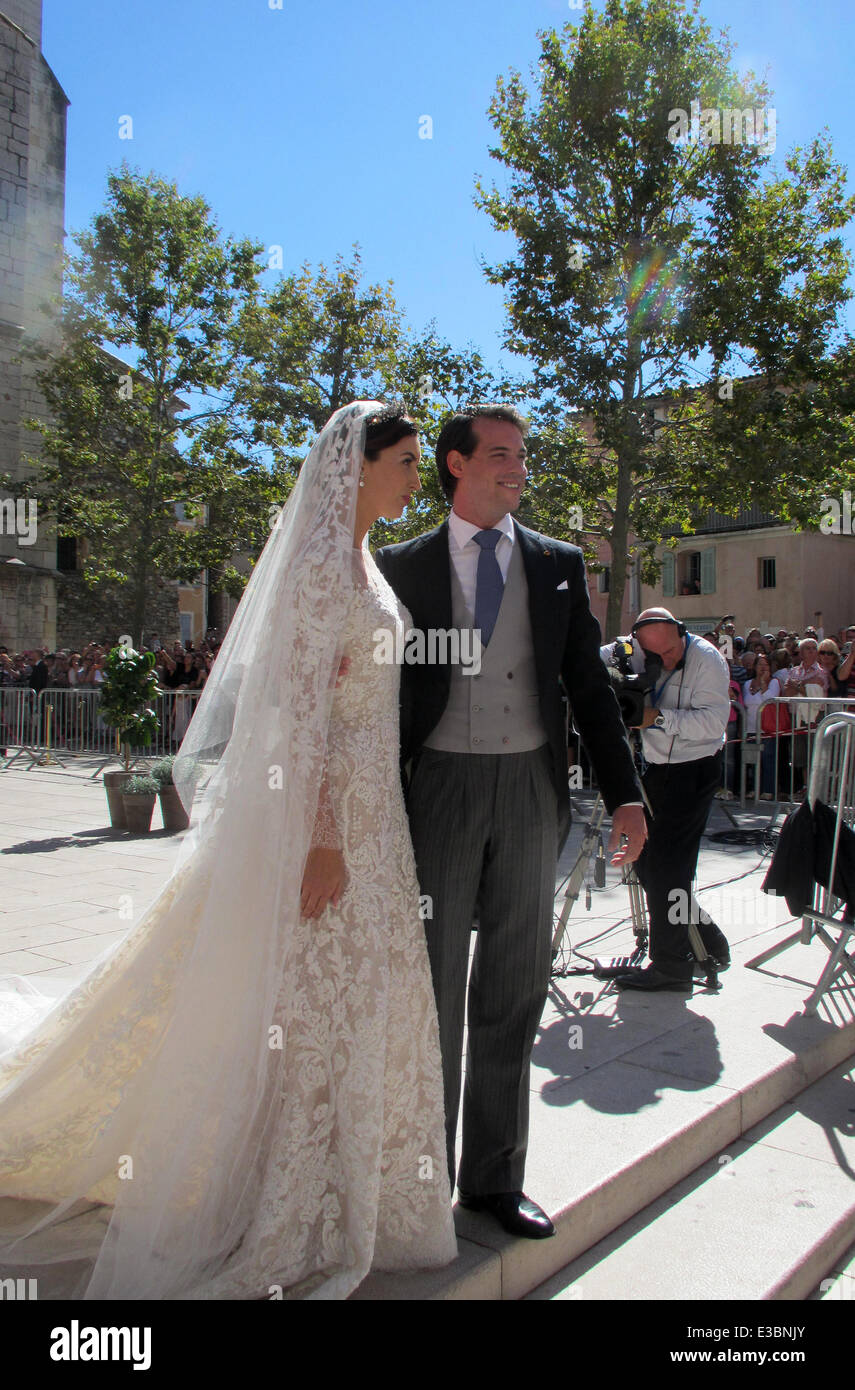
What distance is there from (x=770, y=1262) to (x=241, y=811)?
1.81 meters

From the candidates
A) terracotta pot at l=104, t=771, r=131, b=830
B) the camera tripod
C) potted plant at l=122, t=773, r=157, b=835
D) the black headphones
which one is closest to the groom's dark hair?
the camera tripod

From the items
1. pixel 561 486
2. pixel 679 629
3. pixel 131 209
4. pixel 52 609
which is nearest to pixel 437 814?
pixel 679 629


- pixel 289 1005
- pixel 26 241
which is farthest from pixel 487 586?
pixel 26 241

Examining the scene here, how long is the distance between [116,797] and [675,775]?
5931 millimetres

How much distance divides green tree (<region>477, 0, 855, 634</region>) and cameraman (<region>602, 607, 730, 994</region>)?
10.7 meters

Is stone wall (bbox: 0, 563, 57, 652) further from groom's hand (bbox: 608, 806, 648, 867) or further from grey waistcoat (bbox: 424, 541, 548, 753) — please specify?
groom's hand (bbox: 608, 806, 648, 867)

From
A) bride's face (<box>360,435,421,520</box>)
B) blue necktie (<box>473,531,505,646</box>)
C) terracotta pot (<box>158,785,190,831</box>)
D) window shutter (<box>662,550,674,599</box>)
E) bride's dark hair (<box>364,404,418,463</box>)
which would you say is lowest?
terracotta pot (<box>158,785,190,831</box>)

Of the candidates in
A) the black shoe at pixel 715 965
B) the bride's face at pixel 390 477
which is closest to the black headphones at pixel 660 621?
the black shoe at pixel 715 965

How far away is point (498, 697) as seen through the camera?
2520mm

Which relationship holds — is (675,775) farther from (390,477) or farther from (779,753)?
(779,753)

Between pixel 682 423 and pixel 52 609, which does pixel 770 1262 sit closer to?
pixel 682 423

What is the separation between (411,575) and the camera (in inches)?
102

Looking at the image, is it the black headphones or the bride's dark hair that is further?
the black headphones

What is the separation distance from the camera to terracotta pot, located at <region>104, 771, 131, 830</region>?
30.1 feet
